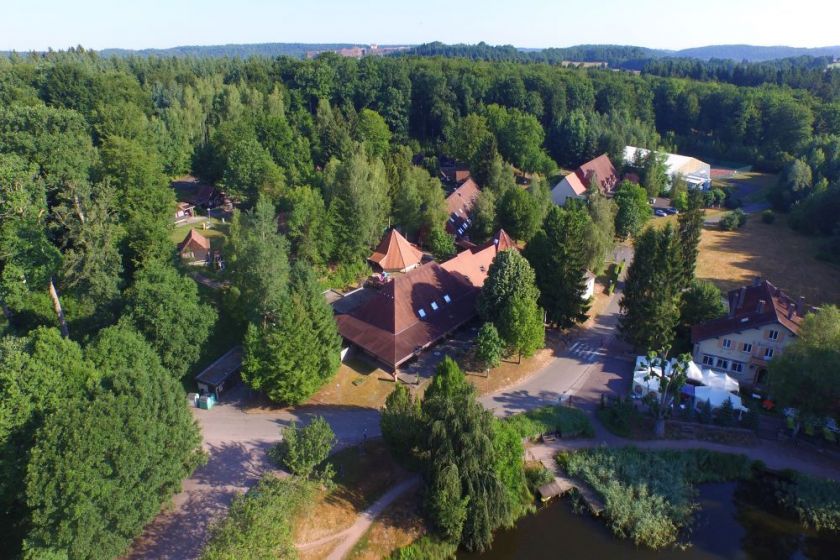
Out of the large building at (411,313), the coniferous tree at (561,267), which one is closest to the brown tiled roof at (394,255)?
the large building at (411,313)

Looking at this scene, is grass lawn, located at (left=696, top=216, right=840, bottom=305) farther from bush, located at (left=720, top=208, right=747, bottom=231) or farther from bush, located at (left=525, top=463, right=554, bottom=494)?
bush, located at (left=525, top=463, right=554, bottom=494)

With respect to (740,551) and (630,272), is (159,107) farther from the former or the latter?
(740,551)

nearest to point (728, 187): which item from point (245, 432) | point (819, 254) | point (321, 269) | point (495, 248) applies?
point (819, 254)

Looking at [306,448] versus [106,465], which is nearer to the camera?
[106,465]

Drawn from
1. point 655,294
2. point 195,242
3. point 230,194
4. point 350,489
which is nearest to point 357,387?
point 350,489

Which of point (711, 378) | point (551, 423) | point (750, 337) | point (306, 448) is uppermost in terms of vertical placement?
point (750, 337)

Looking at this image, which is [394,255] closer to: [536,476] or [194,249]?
[194,249]
